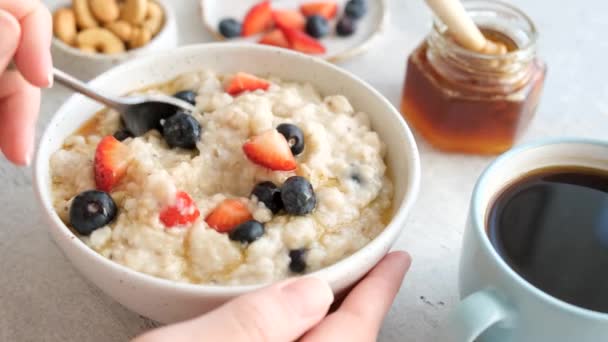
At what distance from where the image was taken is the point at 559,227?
993 mm

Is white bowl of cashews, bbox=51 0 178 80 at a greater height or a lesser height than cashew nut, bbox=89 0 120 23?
lesser

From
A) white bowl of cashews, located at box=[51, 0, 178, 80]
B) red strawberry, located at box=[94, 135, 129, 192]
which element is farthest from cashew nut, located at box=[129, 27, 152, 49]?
Result: red strawberry, located at box=[94, 135, 129, 192]

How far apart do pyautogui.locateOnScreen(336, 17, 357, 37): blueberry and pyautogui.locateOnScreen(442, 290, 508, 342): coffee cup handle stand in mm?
952

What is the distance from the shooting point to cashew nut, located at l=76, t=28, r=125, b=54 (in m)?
1.59

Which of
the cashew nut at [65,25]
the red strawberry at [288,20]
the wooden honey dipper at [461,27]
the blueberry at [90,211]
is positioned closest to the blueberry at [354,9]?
the red strawberry at [288,20]

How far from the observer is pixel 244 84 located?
127 cm

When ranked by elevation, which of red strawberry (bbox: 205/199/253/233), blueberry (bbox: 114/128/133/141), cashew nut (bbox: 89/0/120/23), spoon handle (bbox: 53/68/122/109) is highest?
spoon handle (bbox: 53/68/122/109)

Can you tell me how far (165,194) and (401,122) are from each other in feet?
1.33

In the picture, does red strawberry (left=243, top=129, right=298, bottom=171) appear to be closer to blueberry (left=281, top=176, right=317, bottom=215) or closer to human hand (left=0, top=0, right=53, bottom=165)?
blueberry (left=281, top=176, right=317, bottom=215)

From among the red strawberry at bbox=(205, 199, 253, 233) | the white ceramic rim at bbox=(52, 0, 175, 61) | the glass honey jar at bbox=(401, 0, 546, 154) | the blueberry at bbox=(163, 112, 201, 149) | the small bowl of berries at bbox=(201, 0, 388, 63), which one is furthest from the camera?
the small bowl of berries at bbox=(201, 0, 388, 63)

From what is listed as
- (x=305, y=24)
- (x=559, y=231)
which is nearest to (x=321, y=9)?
(x=305, y=24)

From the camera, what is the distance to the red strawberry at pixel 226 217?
1.03 meters

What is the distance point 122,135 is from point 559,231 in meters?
0.70

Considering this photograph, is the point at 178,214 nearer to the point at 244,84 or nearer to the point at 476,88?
the point at 244,84
